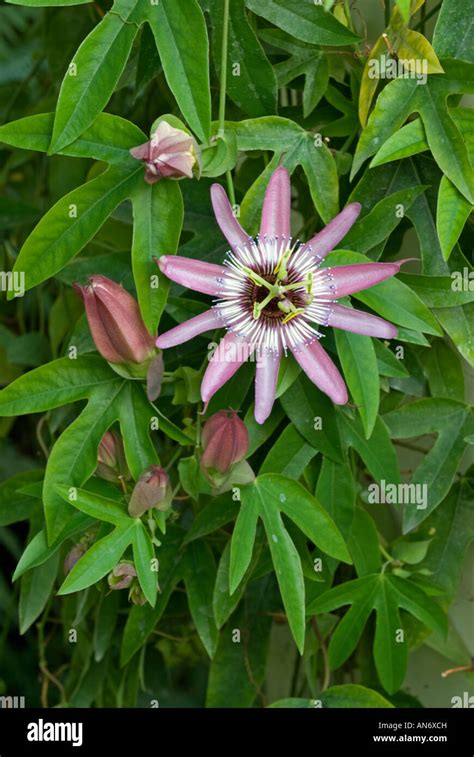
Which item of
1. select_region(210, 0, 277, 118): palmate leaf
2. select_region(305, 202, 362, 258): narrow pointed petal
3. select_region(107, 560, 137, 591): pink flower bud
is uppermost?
select_region(210, 0, 277, 118): palmate leaf

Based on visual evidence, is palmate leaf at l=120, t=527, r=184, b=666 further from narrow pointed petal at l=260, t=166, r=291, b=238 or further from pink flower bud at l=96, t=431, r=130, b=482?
narrow pointed petal at l=260, t=166, r=291, b=238

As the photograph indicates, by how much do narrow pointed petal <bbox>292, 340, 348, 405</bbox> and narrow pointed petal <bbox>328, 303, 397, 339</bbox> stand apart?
0.03 metres

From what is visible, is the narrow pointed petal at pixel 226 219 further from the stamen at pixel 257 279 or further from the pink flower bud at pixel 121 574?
the pink flower bud at pixel 121 574

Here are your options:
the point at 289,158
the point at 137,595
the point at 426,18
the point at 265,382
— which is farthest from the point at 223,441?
the point at 426,18

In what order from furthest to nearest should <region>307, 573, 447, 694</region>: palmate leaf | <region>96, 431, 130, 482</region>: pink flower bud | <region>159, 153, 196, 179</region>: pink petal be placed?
<region>307, 573, 447, 694</region>: palmate leaf
<region>96, 431, 130, 482</region>: pink flower bud
<region>159, 153, 196, 179</region>: pink petal

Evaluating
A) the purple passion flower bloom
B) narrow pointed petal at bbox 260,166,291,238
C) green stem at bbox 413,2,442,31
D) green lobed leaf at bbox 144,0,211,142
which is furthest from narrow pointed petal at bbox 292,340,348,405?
green stem at bbox 413,2,442,31

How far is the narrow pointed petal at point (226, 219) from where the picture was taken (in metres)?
0.80

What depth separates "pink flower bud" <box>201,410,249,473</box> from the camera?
2.74 ft

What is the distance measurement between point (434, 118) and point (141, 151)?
0.88 feet

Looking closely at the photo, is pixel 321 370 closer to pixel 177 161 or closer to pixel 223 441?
pixel 223 441

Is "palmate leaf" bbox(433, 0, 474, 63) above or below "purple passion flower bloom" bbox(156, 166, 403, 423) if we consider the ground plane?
above

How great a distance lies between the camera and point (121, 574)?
2.76ft
